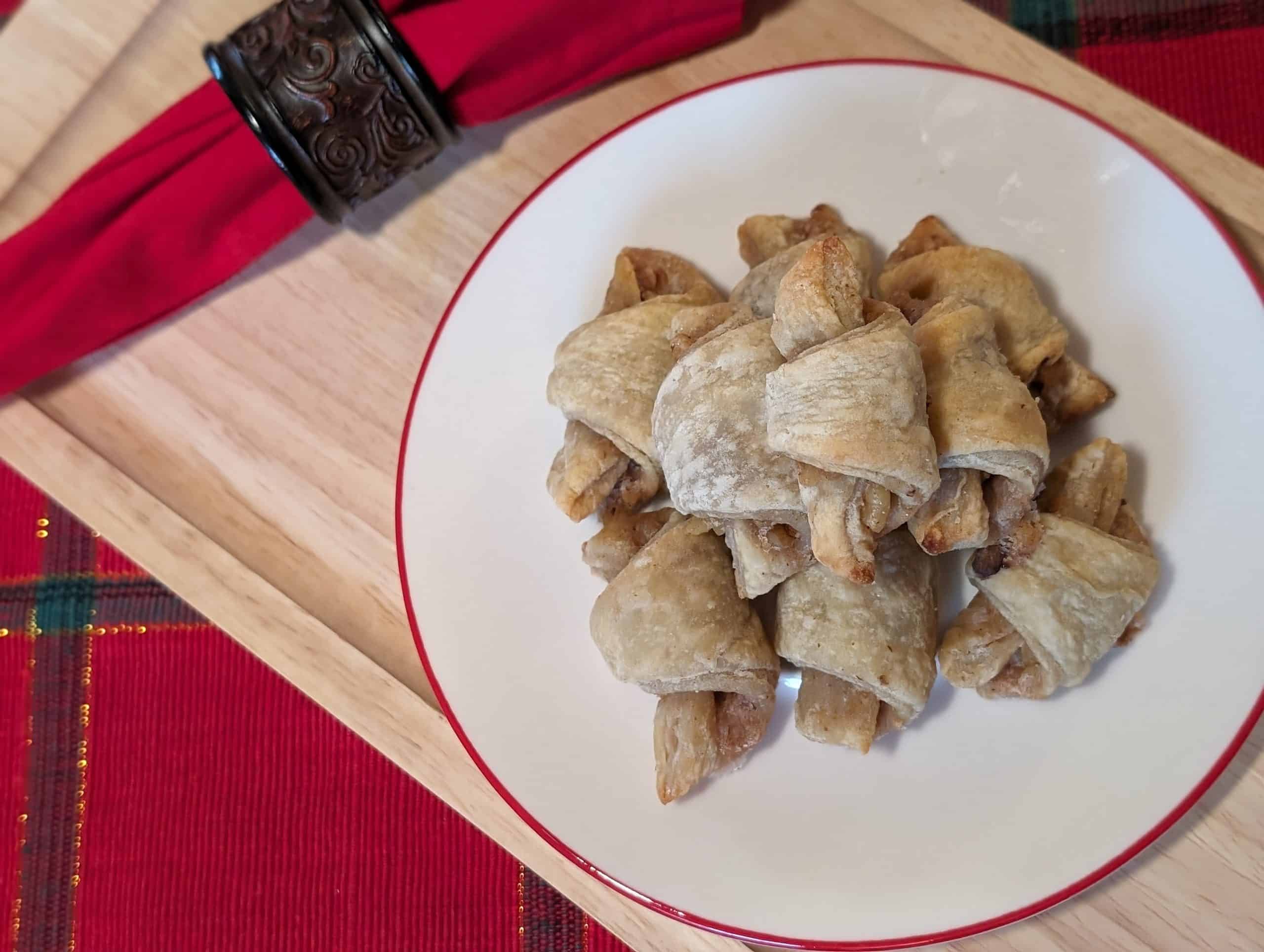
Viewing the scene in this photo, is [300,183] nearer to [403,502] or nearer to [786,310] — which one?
[403,502]

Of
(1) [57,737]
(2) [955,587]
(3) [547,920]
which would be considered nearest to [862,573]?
(2) [955,587]

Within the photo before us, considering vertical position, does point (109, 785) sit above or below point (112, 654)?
below

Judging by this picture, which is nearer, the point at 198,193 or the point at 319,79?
the point at 319,79

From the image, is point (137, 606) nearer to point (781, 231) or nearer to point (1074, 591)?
point (781, 231)

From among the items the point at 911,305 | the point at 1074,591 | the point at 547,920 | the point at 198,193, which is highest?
the point at 198,193

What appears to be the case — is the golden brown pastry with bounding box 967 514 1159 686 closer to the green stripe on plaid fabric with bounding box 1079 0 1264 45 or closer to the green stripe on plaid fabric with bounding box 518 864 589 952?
the green stripe on plaid fabric with bounding box 518 864 589 952

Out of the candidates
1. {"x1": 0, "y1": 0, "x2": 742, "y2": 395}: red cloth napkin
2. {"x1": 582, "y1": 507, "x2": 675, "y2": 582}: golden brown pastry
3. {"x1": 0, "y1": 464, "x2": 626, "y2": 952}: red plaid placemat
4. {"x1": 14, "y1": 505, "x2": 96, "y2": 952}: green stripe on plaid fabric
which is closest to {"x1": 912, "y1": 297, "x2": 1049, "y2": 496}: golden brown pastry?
{"x1": 582, "y1": 507, "x2": 675, "y2": 582}: golden brown pastry

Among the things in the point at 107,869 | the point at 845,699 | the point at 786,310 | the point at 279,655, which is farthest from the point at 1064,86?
the point at 107,869
